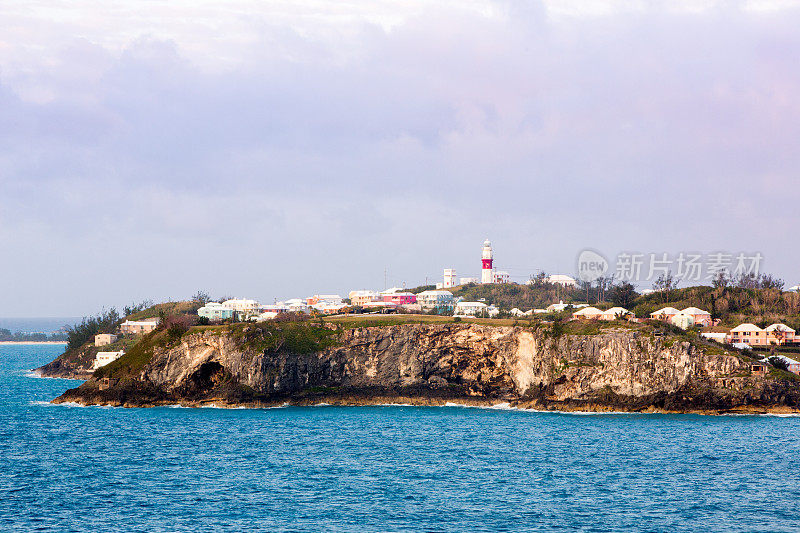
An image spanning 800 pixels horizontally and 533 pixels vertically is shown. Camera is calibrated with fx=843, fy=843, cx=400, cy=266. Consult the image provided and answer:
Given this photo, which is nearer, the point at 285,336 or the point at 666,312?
the point at 285,336

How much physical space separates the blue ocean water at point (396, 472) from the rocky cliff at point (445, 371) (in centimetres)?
468

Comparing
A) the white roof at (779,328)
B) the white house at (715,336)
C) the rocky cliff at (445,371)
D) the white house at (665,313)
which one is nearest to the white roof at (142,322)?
the rocky cliff at (445,371)

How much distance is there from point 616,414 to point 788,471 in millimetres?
30202

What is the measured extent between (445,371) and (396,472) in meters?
43.9

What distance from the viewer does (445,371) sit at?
101 m

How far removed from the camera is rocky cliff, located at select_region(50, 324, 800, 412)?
8738 centimetres

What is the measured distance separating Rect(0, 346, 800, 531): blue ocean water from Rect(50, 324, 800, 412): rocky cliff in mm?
4681

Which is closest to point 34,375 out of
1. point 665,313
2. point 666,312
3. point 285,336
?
point 285,336

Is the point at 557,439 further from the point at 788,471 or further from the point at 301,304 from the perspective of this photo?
the point at 301,304

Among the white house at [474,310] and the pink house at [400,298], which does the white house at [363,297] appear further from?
the white house at [474,310]

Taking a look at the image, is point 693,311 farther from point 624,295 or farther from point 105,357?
point 105,357

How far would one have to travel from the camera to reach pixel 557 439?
70812 mm

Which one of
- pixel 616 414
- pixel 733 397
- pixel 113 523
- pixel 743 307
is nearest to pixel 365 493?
pixel 113 523

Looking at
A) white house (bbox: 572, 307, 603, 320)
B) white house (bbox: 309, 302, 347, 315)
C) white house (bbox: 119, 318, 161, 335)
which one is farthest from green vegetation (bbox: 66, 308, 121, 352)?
white house (bbox: 572, 307, 603, 320)
